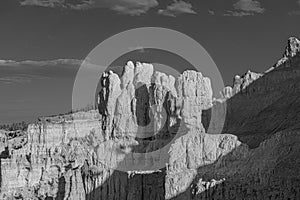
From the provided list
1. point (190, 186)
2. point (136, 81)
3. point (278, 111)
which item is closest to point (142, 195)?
point (190, 186)

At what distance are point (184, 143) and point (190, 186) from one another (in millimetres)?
6115

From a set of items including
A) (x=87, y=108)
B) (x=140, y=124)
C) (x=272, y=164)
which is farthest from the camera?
(x=87, y=108)

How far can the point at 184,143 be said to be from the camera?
5322 centimetres

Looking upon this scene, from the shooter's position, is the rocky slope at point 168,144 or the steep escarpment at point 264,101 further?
the steep escarpment at point 264,101

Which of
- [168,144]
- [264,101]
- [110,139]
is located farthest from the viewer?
[110,139]

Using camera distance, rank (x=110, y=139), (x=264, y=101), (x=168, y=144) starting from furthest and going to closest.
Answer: (x=110, y=139) → (x=264, y=101) → (x=168, y=144)

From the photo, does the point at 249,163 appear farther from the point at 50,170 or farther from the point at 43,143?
the point at 43,143

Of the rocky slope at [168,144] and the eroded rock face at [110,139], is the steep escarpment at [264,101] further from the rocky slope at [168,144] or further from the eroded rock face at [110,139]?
the eroded rock face at [110,139]

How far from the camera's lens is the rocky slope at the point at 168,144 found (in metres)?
47.7

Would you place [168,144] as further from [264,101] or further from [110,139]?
[264,101]

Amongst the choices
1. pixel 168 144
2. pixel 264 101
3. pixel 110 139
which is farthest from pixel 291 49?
pixel 110 139

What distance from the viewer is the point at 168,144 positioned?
66625 millimetres

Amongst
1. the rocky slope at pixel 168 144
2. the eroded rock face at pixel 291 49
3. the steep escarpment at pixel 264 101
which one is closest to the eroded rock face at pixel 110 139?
the rocky slope at pixel 168 144

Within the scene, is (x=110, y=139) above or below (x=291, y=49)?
below
